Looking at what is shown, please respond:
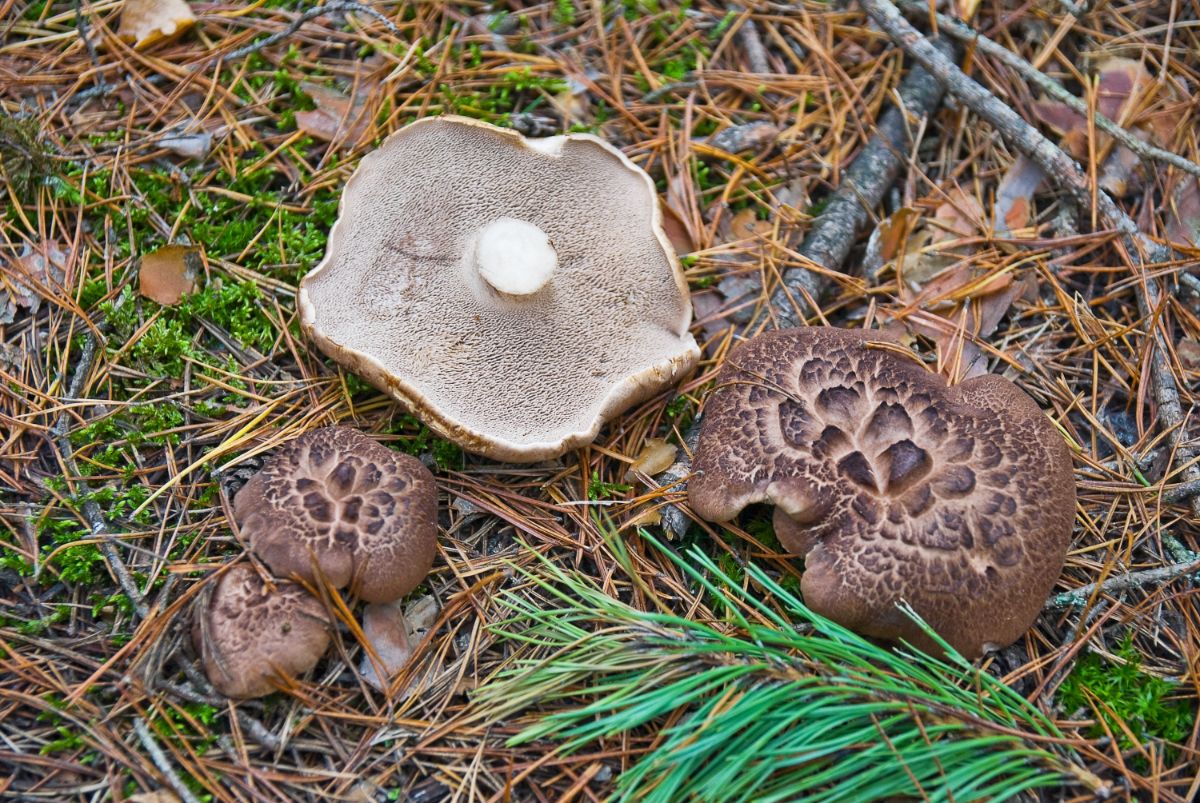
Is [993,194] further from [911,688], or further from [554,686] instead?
[554,686]

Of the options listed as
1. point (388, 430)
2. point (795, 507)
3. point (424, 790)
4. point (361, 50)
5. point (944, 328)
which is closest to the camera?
point (424, 790)

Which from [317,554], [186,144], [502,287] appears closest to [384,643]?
[317,554]

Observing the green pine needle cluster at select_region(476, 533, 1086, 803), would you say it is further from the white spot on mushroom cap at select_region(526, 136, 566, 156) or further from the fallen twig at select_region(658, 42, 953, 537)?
the white spot on mushroom cap at select_region(526, 136, 566, 156)

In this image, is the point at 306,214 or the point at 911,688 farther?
the point at 306,214

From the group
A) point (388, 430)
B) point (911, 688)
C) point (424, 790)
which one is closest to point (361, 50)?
point (388, 430)

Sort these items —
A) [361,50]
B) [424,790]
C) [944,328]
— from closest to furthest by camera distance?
[424,790] → [944,328] → [361,50]

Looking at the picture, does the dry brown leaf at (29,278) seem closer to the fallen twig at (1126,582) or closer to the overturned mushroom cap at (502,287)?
the overturned mushroom cap at (502,287)

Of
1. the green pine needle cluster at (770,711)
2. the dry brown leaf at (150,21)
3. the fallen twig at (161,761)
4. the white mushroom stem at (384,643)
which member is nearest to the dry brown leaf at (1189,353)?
the green pine needle cluster at (770,711)

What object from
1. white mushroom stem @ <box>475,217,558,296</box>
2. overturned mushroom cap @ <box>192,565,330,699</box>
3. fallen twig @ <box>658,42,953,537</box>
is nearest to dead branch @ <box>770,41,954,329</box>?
fallen twig @ <box>658,42,953,537</box>
